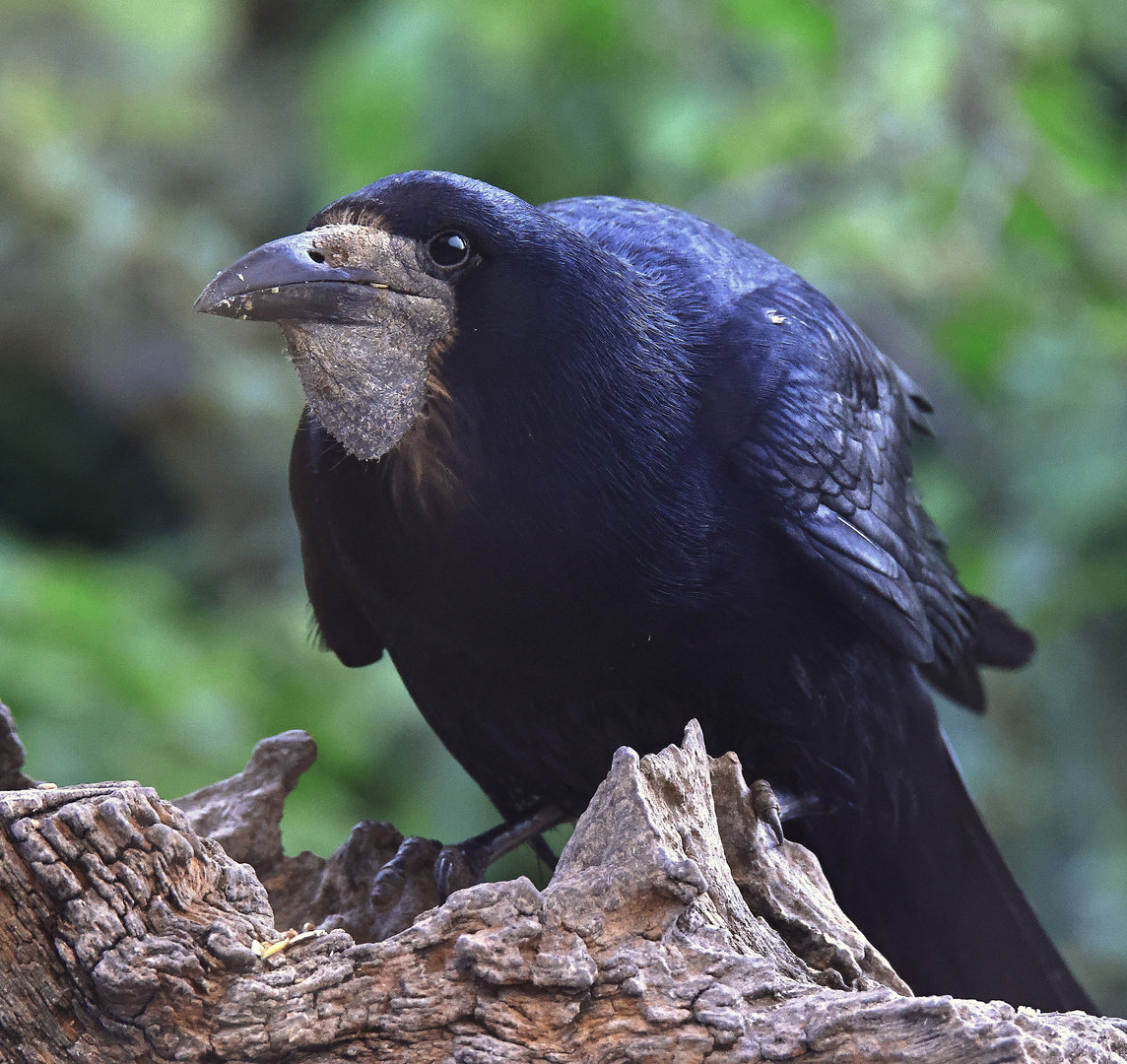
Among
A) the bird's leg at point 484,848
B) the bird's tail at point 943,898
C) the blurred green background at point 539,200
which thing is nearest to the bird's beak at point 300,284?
the bird's leg at point 484,848

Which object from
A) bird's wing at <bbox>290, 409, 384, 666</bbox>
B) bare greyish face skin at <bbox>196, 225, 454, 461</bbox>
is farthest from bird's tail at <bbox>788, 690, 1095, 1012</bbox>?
bare greyish face skin at <bbox>196, 225, 454, 461</bbox>

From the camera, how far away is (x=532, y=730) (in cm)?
223

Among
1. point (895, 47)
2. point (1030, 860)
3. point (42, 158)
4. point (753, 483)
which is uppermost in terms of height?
point (42, 158)

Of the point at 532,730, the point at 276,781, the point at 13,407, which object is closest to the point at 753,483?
the point at 532,730

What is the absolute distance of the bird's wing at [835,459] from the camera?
222 cm

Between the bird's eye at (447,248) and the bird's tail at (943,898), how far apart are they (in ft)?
3.72

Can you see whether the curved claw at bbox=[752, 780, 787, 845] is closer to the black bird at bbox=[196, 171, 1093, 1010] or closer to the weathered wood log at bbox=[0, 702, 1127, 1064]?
the black bird at bbox=[196, 171, 1093, 1010]

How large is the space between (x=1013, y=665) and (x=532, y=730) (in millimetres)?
1200

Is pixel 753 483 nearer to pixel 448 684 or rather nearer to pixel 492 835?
pixel 448 684

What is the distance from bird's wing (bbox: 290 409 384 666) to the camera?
2.25 meters

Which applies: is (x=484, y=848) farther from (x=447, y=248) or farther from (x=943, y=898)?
(x=447, y=248)

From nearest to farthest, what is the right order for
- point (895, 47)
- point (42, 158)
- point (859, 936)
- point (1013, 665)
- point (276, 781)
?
point (859, 936), point (276, 781), point (1013, 665), point (895, 47), point (42, 158)

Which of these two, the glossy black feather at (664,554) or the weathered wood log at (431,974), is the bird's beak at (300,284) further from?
the weathered wood log at (431,974)

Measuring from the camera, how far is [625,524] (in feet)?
6.75
